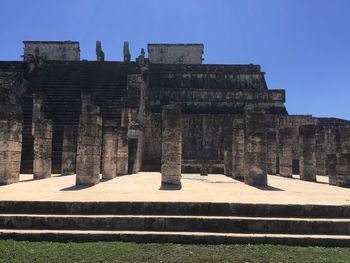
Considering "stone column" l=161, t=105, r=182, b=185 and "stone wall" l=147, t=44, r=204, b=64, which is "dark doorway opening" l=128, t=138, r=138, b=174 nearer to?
"stone column" l=161, t=105, r=182, b=185

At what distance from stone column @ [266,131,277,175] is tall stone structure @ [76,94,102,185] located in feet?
31.9

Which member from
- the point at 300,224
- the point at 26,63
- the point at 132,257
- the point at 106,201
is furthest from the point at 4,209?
the point at 26,63

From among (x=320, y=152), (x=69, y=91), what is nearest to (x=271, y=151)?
(x=320, y=152)

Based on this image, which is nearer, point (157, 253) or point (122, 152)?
point (157, 253)

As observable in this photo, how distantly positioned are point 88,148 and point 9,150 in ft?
8.45

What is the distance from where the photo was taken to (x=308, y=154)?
16.9m

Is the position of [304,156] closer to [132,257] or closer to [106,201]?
[106,201]

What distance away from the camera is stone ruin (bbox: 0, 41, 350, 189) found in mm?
12781

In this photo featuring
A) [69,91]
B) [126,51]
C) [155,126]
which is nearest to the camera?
[155,126]

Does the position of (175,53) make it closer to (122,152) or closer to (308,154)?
(122,152)

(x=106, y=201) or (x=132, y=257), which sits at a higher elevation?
(x=106, y=201)

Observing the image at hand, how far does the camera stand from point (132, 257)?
5.91m

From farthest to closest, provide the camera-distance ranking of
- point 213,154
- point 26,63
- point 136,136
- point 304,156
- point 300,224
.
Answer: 1. point 26,63
2. point 213,154
3. point 136,136
4. point 304,156
5. point 300,224

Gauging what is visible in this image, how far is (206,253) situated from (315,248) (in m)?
1.94
